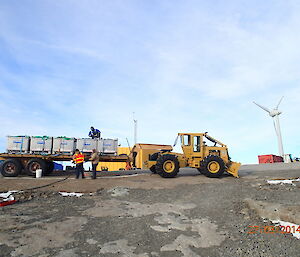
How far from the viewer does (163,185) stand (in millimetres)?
11023

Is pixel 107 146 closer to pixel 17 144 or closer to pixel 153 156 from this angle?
pixel 153 156

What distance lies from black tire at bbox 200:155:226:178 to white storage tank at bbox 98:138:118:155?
6.20m

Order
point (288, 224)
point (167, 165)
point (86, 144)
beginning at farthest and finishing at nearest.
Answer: point (86, 144)
point (167, 165)
point (288, 224)

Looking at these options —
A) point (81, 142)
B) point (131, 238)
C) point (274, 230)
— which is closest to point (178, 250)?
point (131, 238)

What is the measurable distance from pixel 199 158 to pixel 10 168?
37.6 feet

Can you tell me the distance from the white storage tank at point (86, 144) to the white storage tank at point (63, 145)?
443 mm

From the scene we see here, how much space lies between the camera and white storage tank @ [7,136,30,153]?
1474 cm

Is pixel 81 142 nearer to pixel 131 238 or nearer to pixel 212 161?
pixel 212 161

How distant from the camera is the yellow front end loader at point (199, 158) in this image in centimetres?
1295

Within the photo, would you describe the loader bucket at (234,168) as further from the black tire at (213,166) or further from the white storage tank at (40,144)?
the white storage tank at (40,144)

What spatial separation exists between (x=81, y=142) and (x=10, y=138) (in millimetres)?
4402

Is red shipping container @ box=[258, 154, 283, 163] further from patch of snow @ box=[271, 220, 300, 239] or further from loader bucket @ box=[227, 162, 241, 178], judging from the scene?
patch of snow @ box=[271, 220, 300, 239]

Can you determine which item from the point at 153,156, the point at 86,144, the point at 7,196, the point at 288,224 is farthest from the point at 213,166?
the point at 7,196

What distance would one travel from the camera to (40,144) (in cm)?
1505
